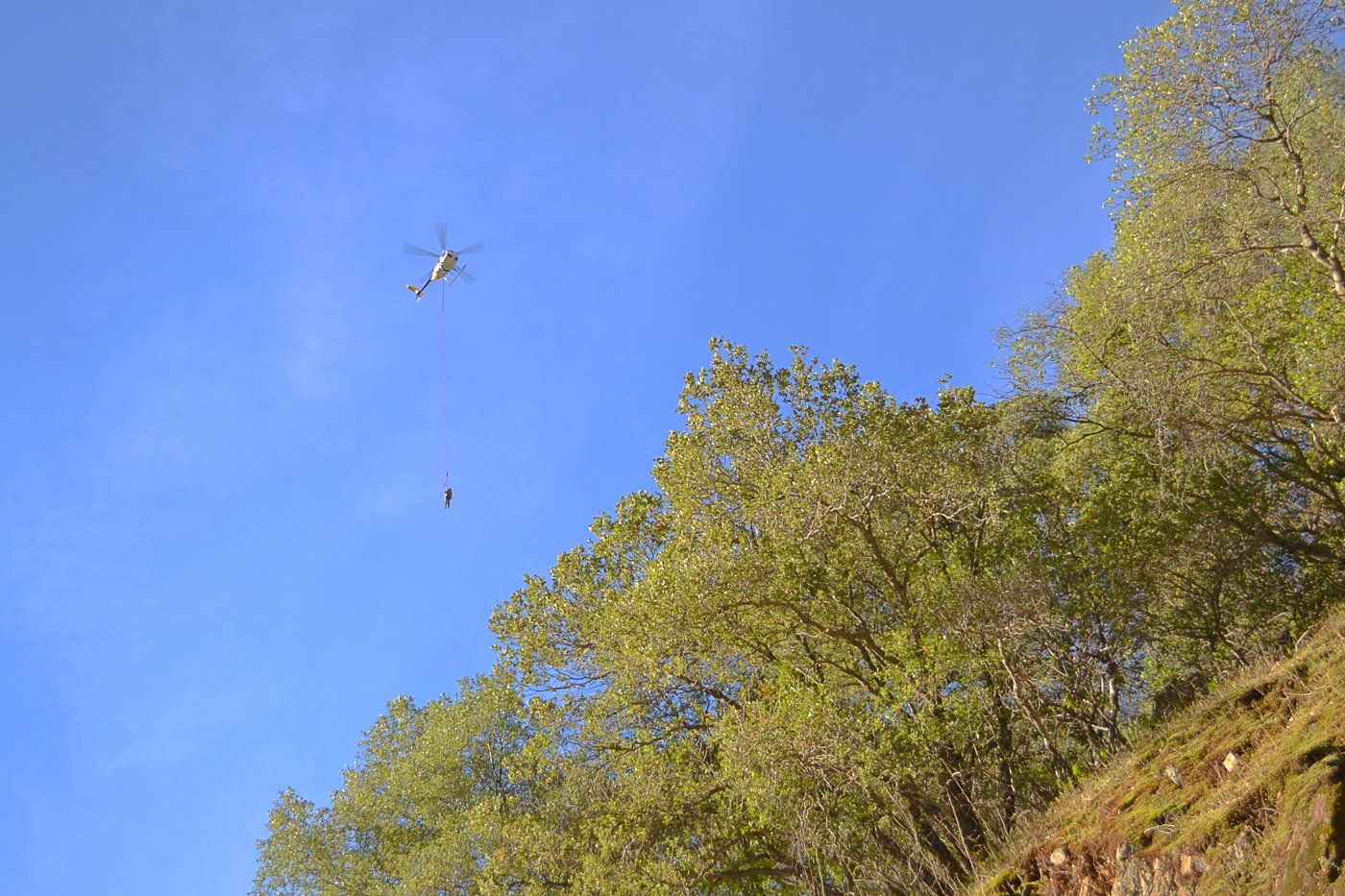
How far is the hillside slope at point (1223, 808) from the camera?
7.53 meters

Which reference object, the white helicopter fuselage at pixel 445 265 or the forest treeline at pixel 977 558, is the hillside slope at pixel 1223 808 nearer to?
the forest treeline at pixel 977 558

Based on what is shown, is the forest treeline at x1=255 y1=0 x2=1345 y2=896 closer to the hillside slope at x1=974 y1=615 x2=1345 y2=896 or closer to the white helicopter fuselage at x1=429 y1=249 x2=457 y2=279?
the hillside slope at x1=974 y1=615 x2=1345 y2=896

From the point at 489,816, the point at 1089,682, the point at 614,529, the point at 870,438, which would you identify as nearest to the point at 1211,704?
the point at 1089,682

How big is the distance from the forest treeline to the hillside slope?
3057 mm

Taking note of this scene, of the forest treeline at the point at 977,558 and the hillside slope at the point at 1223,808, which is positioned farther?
the forest treeline at the point at 977,558

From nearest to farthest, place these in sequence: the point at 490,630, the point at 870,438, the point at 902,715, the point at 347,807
→ the point at 902,715 < the point at 870,438 < the point at 490,630 < the point at 347,807

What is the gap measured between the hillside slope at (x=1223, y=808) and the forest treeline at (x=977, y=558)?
306cm

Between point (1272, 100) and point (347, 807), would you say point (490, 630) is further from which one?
point (1272, 100)

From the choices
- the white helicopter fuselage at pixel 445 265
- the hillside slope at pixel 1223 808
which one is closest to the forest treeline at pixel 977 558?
the hillside slope at pixel 1223 808

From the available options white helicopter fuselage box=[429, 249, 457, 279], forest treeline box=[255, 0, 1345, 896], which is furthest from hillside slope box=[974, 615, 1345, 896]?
white helicopter fuselage box=[429, 249, 457, 279]

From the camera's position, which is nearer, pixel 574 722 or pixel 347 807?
pixel 574 722

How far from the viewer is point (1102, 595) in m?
22.1

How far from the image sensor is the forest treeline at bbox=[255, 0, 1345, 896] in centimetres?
1659

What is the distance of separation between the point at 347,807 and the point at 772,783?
2301 centimetres
